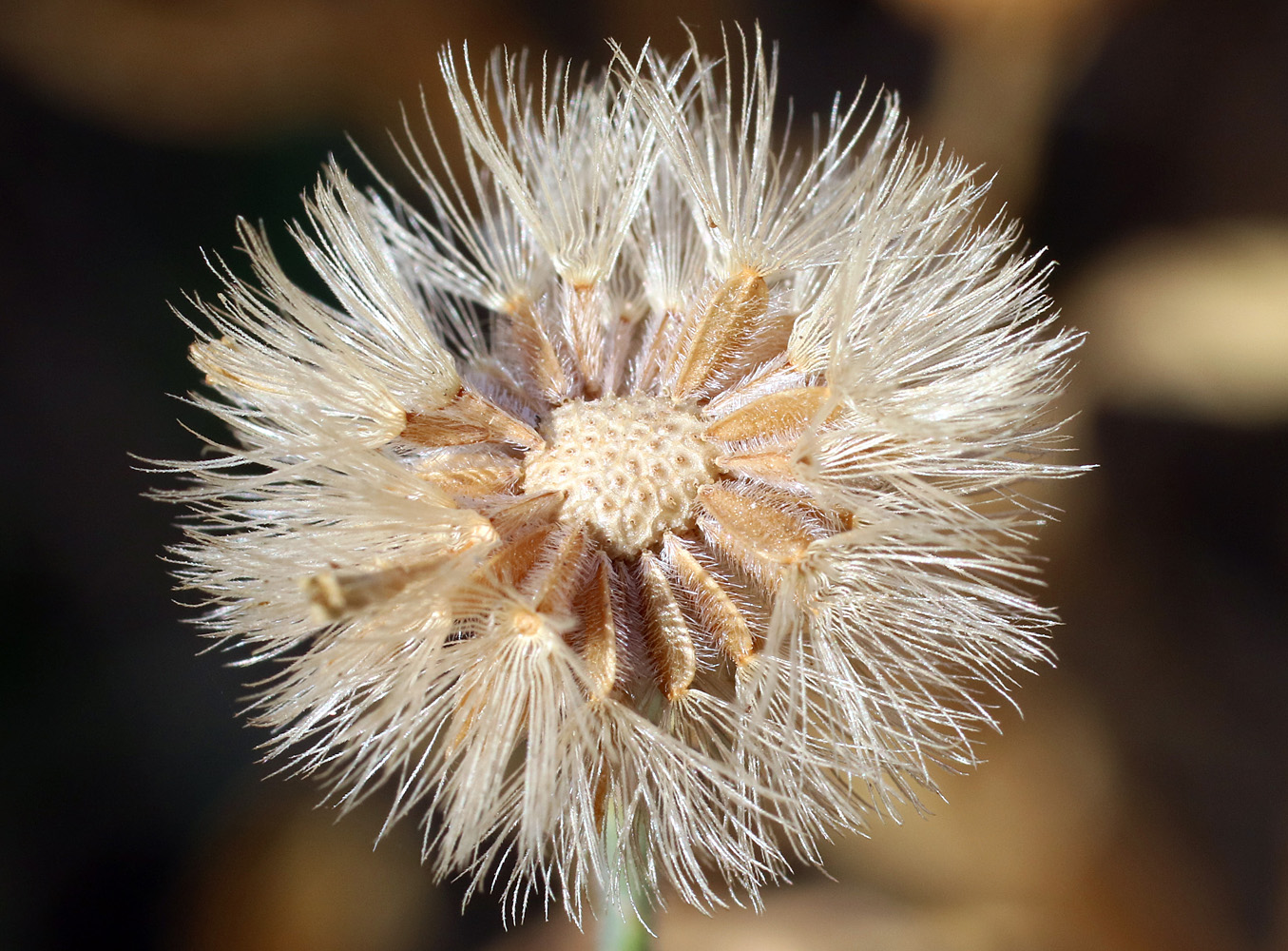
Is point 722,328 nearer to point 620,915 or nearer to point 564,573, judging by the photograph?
point 564,573

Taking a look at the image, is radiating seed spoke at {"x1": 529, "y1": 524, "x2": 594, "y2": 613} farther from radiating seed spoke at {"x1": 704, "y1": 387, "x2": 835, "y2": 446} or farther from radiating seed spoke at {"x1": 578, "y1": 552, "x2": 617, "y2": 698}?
radiating seed spoke at {"x1": 704, "y1": 387, "x2": 835, "y2": 446}

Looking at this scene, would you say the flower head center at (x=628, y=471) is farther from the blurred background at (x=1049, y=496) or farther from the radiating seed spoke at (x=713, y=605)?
the blurred background at (x=1049, y=496)

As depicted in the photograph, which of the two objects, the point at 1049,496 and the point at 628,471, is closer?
the point at 628,471

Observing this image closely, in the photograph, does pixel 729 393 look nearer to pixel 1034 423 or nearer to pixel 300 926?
pixel 1034 423

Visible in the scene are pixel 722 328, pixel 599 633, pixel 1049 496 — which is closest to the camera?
pixel 599 633

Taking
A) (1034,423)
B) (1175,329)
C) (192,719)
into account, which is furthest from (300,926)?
(1175,329)

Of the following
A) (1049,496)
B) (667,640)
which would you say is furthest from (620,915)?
(1049,496)
